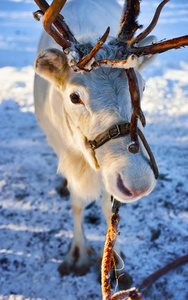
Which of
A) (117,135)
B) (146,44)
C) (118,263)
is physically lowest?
(118,263)

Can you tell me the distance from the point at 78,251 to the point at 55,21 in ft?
8.38

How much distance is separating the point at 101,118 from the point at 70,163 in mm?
1048

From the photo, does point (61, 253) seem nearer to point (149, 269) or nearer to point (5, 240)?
point (5, 240)

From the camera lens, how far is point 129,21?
177cm

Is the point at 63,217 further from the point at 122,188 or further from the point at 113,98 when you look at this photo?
the point at 113,98

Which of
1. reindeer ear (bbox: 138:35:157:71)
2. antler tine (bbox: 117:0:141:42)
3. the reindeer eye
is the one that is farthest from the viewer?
reindeer ear (bbox: 138:35:157:71)

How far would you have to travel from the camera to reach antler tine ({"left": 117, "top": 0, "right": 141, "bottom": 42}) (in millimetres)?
1723

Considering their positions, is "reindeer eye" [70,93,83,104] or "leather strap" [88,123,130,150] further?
"reindeer eye" [70,93,83,104]

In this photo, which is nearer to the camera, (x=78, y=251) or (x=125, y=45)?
(x=125, y=45)

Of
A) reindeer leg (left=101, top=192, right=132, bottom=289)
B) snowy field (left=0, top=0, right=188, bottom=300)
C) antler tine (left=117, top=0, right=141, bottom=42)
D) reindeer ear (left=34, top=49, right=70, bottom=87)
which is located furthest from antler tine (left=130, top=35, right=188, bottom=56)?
snowy field (left=0, top=0, right=188, bottom=300)

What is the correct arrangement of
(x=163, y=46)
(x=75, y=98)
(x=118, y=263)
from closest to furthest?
(x=163, y=46) < (x=75, y=98) < (x=118, y=263)

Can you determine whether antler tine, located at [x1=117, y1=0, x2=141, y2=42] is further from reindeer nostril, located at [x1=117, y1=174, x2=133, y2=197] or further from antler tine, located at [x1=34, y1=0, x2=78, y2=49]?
reindeer nostril, located at [x1=117, y1=174, x2=133, y2=197]

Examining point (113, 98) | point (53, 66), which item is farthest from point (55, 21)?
point (113, 98)

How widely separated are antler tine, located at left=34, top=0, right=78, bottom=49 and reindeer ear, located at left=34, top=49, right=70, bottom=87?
0.73ft
